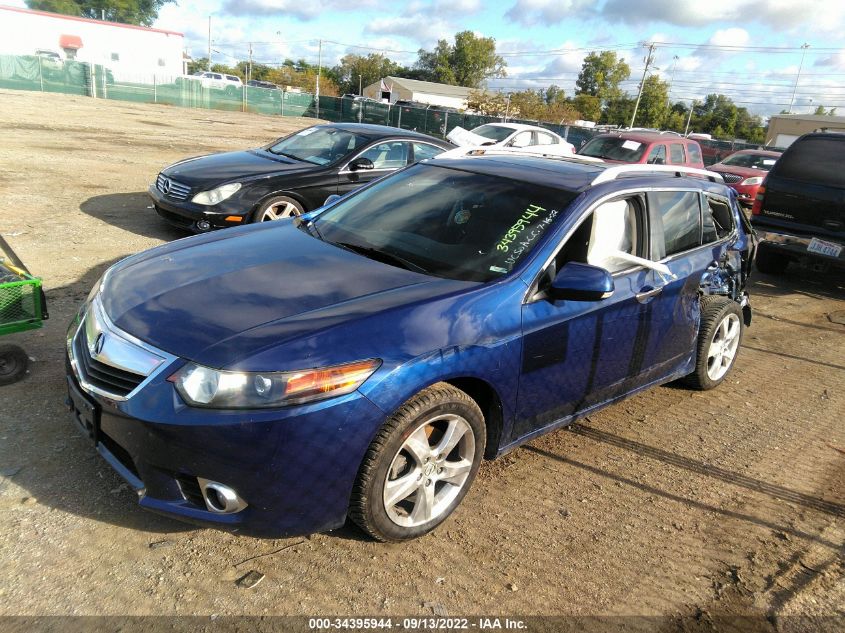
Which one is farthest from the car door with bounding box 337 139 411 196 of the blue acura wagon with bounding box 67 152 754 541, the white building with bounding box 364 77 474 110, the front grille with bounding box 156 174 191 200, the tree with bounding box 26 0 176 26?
the tree with bounding box 26 0 176 26

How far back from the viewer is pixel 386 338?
2.74 metres

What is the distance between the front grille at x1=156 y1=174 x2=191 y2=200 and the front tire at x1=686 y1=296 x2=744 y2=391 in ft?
18.3

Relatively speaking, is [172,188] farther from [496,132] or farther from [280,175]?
[496,132]

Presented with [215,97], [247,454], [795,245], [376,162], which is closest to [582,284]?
[247,454]

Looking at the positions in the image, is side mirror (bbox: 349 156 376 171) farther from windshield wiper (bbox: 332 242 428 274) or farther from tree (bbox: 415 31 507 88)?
tree (bbox: 415 31 507 88)

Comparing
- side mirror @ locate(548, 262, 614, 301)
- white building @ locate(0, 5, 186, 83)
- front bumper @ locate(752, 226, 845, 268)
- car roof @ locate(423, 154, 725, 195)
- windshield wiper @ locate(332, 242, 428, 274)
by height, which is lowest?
front bumper @ locate(752, 226, 845, 268)

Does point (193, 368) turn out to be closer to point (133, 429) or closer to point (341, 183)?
point (133, 429)

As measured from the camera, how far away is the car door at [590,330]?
331cm

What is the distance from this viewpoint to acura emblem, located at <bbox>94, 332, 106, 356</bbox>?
2824 millimetres

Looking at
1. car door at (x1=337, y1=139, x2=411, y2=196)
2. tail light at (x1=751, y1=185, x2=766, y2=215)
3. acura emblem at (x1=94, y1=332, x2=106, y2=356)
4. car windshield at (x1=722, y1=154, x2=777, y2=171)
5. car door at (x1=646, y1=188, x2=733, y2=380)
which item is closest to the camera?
acura emblem at (x1=94, y1=332, x2=106, y2=356)

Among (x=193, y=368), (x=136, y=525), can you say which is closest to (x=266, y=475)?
(x=193, y=368)

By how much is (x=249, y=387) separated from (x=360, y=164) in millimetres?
6088

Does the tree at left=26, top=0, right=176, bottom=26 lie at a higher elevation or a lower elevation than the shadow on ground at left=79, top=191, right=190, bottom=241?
higher

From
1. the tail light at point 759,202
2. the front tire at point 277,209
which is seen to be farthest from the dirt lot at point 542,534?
the tail light at point 759,202
